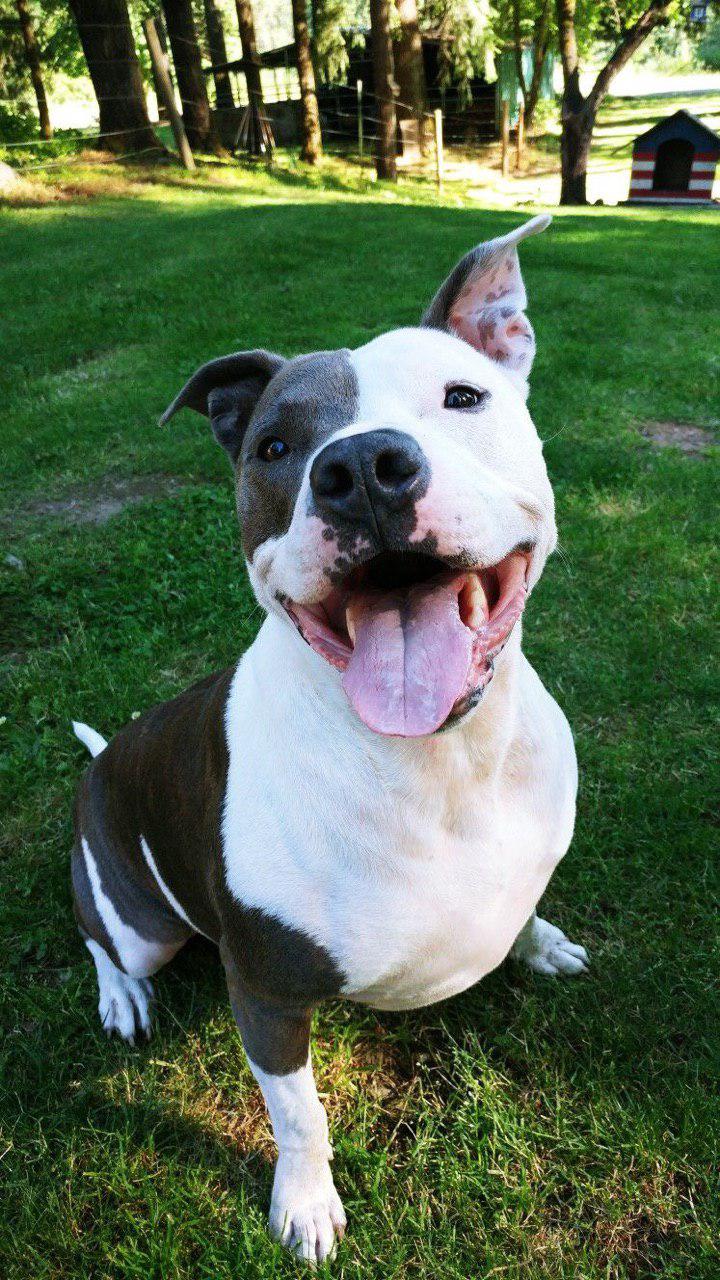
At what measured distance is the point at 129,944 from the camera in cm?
262

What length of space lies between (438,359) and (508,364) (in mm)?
398

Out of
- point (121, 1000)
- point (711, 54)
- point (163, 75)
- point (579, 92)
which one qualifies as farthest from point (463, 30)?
point (711, 54)

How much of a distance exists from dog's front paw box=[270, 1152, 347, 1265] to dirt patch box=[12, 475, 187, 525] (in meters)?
3.97

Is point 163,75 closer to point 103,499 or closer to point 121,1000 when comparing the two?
point 103,499

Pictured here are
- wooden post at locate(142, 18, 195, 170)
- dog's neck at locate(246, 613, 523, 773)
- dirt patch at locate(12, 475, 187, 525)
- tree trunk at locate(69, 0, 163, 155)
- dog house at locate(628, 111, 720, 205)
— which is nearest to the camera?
dog's neck at locate(246, 613, 523, 773)

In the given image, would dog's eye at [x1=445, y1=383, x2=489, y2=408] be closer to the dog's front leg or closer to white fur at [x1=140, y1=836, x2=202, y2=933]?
the dog's front leg

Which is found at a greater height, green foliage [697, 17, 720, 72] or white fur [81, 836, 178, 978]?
white fur [81, 836, 178, 978]

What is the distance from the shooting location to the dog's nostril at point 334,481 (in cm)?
153

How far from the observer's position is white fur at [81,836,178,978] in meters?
2.62

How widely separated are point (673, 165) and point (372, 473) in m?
22.1

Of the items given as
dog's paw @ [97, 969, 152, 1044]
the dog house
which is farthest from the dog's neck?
the dog house

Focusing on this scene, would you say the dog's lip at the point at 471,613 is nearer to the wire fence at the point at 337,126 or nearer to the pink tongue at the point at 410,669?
the pink tongue at the point at 410,669

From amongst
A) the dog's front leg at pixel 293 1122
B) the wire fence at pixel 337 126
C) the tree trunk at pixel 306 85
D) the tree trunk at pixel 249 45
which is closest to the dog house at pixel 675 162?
the wire fence at pixel 337 126

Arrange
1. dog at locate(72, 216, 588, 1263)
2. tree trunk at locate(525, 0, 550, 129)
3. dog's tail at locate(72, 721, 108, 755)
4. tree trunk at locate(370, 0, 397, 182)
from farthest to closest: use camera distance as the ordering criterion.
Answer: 1. tree trunk at locate(525, 0, 550, 129)
2. tree trunk at locate(370, 0, 397, 182)
3. dog's tail at locate(72, 721, 108, 755)
4. dog at locate(72, 216, 588, 1263)
